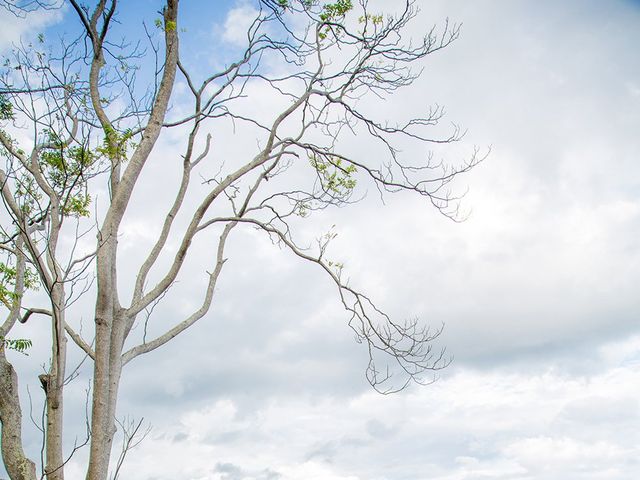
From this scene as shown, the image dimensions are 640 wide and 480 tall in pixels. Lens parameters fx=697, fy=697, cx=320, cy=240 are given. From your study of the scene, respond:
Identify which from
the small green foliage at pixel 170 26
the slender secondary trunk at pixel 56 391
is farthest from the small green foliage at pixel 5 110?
the slender secondary trunk at pixel 56 391

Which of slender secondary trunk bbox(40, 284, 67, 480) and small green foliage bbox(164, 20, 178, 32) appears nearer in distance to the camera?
slender secondary trunk bbox(40, 284, 67, 480)

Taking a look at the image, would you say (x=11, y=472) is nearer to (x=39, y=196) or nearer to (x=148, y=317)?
(x=148, y=317)

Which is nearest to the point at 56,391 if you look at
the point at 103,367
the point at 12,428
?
the point at 103,367

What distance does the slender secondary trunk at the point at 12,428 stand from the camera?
678cm

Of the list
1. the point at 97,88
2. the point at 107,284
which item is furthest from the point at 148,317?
the point at 97,88

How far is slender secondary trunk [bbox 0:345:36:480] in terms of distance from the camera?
6777mm

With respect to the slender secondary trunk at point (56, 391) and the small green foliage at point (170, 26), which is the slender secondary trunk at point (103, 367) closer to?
the slender secondary trunk at point (56, 391)

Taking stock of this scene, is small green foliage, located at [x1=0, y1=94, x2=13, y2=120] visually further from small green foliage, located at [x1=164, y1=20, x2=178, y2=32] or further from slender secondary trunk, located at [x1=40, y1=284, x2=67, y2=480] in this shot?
slender secondary trunk, located at [x1=40, y1=284, x2=67, y2=480]

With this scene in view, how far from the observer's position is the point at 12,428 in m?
6.89

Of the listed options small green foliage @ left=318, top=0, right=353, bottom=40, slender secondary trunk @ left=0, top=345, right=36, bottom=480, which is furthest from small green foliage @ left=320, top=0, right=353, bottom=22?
slender secondary trunk @ left=0, top=345, right=36, bottom=480

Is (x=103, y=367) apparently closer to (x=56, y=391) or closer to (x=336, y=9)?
(x=56, y=391)

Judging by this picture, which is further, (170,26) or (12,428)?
(170,26)

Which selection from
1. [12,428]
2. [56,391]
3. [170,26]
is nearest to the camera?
[56,391]

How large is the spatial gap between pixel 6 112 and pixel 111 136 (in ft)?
6.69
